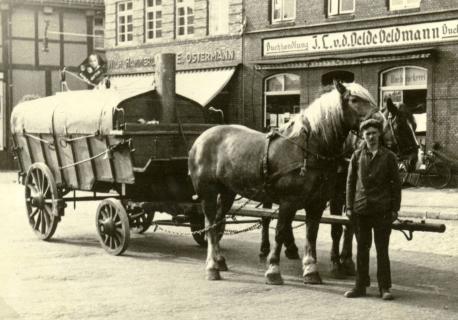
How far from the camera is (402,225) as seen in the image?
25.2 feet

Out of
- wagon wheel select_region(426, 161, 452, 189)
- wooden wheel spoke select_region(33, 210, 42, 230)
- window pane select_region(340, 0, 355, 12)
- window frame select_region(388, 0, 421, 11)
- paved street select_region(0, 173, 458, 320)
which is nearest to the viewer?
paved street select_region(0, 173, 458, 320)

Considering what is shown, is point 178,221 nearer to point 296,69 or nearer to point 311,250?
point 311,250

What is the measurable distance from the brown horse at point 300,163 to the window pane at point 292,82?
A: 52.6 ft

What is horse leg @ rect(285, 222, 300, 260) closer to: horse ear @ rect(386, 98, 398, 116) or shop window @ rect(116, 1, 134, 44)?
horse ear @ rect(386, 98, 398, 116)

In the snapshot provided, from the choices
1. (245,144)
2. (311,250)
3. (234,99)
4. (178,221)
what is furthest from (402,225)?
(234,99)

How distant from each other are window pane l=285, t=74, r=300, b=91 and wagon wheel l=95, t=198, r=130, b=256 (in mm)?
15158

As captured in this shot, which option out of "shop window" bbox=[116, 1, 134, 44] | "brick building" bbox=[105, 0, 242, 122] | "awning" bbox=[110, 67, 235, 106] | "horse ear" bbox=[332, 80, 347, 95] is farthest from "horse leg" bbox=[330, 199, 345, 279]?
"shop window" bbox=[116, 1, 134, 44]

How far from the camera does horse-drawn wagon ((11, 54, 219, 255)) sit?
31.4 feet

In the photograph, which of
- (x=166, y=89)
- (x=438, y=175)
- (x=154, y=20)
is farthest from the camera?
(x=154, y=20)

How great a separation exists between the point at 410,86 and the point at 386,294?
15063 mm

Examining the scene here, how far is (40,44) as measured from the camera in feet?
115

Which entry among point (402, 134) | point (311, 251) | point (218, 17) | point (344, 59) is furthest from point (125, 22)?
point (311, 251)

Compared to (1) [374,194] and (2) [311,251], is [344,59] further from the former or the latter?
(1) [374,194]

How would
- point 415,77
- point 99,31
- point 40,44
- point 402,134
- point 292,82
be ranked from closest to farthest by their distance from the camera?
point 402,134 < point 415,77 < point 292,82 < point 40,44 < point 99,31
